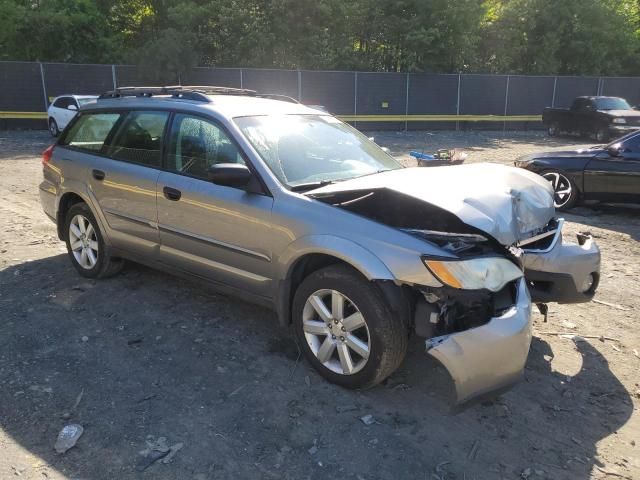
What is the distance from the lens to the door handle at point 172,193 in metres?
4.18

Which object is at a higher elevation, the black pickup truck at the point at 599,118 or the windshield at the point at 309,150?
the windshield at the point at 309,150

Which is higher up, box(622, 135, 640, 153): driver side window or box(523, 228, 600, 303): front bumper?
box(622, 135, 640, 153): driver side window

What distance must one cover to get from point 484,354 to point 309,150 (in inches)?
77.4

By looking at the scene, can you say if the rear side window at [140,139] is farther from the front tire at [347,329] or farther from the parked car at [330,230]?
the front tire at [347,329]

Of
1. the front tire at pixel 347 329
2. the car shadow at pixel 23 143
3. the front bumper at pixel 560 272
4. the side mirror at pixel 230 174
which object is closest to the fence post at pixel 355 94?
the car shadow at pixel 23 143

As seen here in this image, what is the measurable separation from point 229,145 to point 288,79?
20.1 meters

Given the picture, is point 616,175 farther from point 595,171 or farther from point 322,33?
point 322,33

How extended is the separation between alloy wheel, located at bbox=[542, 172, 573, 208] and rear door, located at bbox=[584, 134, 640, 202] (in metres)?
0.26

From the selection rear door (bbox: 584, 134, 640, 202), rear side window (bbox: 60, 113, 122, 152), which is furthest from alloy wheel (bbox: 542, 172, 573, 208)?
rear side window (bbox: 60, 113, 122, 152)

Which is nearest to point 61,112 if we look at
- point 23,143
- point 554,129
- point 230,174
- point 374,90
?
point 23,143

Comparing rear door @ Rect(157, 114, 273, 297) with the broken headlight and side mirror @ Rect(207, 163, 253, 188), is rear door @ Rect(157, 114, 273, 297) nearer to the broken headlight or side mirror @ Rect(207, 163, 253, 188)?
side mirror @ Rect(207, 163, 253, 188)

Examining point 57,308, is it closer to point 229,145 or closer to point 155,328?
point 155,328

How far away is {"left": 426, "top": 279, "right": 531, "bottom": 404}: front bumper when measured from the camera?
2889 mm

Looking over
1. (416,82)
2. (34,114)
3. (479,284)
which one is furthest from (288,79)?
(479,284)
